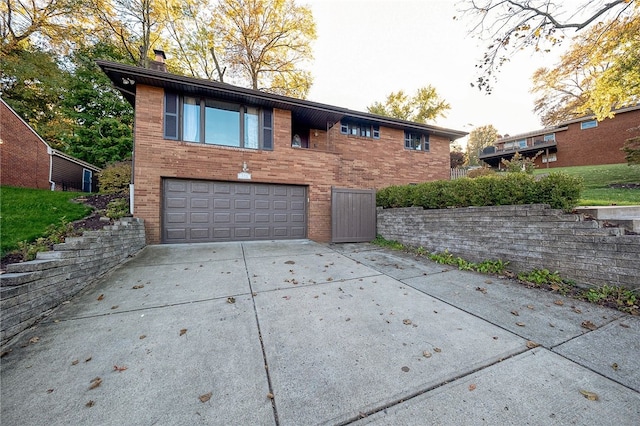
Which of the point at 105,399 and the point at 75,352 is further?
the point at 75,352

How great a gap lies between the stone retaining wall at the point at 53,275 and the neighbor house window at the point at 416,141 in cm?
1215

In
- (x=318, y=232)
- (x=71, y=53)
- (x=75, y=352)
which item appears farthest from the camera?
(x=71, y=53)

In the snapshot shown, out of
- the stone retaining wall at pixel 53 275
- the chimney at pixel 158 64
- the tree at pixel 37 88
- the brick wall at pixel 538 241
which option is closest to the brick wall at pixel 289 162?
the chimney at pixel 158 64

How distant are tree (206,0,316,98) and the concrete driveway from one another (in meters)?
Result: 17.3

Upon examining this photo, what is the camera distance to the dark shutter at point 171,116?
733 centimetres

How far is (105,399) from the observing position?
5.86 feet

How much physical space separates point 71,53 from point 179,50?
670cm

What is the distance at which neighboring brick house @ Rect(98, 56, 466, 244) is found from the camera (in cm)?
704

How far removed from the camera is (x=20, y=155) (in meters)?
10.7

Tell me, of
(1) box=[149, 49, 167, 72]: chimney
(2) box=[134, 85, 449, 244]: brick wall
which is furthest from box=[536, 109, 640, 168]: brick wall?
Result: (1) box=[149, 49, 167, 72]: chimney

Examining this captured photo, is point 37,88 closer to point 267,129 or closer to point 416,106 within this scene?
point 267,129

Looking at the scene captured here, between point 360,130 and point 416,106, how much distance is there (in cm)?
1653

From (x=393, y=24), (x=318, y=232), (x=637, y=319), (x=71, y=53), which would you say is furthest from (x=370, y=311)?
(x=71, y=53)

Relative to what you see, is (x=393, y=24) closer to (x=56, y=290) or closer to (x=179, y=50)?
(x=56, y=290)
